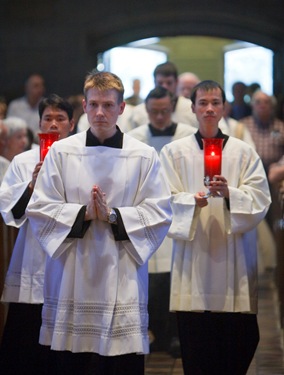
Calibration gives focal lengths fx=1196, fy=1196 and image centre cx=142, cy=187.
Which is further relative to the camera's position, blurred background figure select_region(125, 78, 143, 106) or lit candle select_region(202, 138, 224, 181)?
blurred background figure select_region(125, 78, 143, 106)

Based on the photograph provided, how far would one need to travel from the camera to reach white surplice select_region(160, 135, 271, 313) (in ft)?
25.0

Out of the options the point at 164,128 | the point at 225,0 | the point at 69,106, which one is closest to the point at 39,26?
the point at 225,0

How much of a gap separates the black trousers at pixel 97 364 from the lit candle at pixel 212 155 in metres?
1.19

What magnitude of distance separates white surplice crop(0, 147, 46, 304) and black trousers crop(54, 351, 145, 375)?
922 millimetres

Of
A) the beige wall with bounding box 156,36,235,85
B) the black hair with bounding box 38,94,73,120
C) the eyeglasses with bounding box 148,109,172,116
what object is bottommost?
the eyeglasses with bounding box 148,109,172,116

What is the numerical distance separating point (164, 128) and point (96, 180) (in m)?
2.74

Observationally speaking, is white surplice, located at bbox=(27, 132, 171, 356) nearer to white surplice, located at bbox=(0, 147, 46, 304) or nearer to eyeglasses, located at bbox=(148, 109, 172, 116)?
white surplice, located at bbox=(0, 147, 46, 304)

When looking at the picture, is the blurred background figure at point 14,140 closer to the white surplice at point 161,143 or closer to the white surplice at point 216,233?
the white surplice at point 161,143

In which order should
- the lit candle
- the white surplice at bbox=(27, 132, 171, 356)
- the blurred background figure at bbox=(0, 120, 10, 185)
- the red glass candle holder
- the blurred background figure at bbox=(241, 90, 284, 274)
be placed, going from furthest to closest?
the blurred background figure at bbox=(241, 90, 284, 274) < the blurred background figure at bbox=(0, 120, 10, 185) < the red glass candle holder < the lit candle < the white surplice at bbox=(27, 132, 171, 356)

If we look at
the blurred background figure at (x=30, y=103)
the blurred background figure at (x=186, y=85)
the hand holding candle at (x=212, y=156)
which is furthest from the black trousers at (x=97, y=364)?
the blurred background figure at (x=30, y=103)

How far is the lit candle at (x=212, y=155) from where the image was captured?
23.2 ft

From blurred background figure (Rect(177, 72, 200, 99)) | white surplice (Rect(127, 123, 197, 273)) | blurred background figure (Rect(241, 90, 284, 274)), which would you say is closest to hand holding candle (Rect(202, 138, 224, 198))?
white surplice (Rect(127, 123, 197, 273))

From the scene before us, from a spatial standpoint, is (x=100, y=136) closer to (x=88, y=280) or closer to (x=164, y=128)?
(x=88, y=280)

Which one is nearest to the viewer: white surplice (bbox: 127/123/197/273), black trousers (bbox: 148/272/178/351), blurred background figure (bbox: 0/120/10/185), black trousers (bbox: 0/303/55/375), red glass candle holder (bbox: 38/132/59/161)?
red glass candle holder (bbox: 38/132/59/161)
